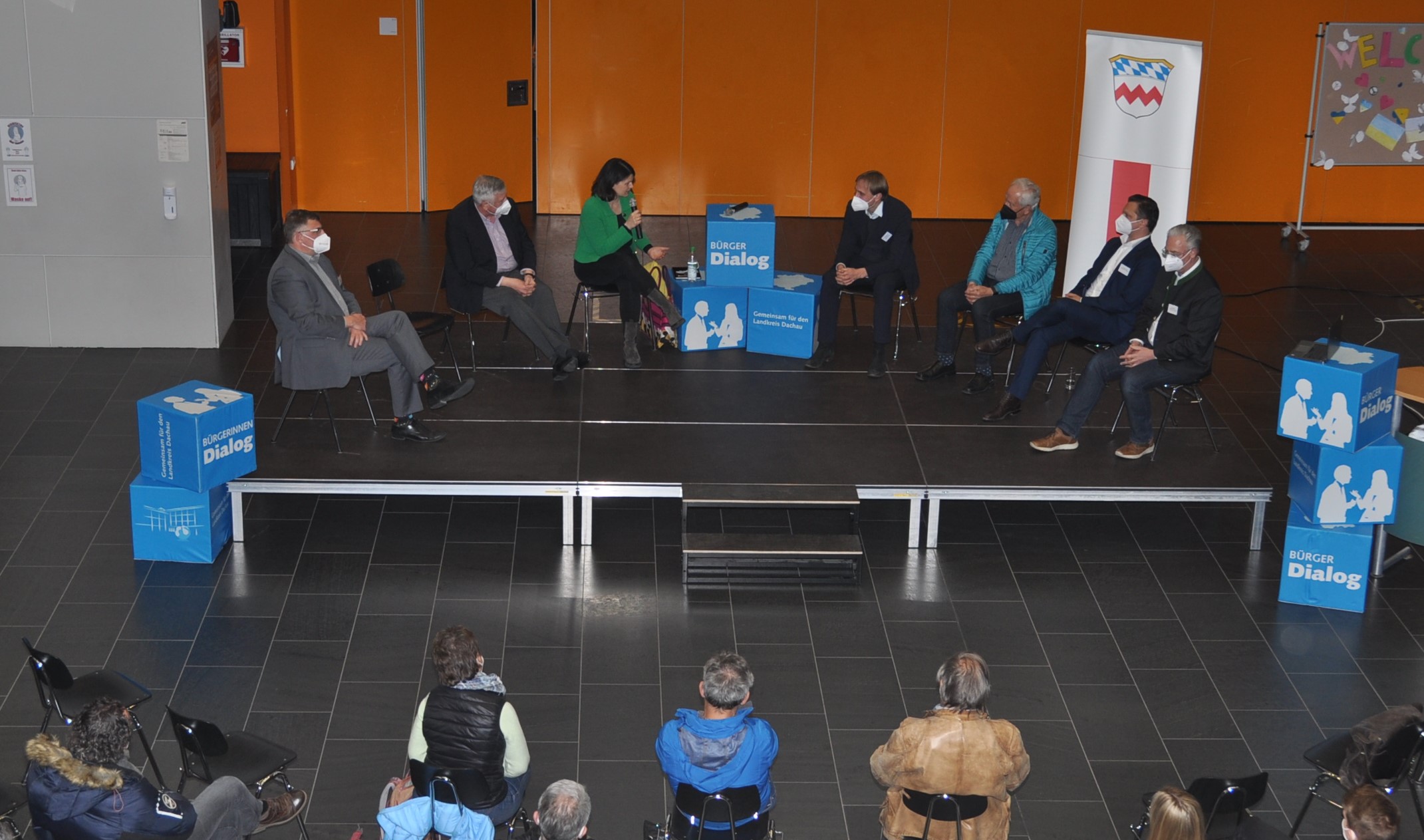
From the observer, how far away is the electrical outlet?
40.9ft

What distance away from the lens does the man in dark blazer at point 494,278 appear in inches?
330

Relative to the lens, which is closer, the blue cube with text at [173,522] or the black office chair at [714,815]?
the black office chair at [714,815]

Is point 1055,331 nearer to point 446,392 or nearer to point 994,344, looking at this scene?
point 994,344

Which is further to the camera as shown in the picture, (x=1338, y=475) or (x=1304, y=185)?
(x=1304, y=185)

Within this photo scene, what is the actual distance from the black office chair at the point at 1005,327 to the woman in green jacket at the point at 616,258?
1632 millimetres

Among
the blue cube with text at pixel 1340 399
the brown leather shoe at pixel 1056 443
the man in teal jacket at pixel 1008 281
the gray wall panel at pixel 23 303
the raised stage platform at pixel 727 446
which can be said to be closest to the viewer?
the blue cube with text at pixel 1340 399

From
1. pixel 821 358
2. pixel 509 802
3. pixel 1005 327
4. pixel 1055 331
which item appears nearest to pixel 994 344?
pixel 1055 331

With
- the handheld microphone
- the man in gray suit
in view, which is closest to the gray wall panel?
the man in gray suit

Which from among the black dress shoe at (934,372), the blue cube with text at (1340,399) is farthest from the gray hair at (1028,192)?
the blue cube with text at (1340,399)

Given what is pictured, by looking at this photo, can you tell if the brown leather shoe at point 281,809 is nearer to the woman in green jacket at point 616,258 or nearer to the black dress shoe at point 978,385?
the woman in green jacket at point 616,258

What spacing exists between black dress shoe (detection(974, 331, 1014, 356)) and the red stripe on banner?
6.69 ft

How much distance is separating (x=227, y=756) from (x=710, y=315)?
4603 millimetres

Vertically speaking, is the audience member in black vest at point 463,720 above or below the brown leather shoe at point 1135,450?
below

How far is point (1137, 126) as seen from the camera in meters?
9.95
